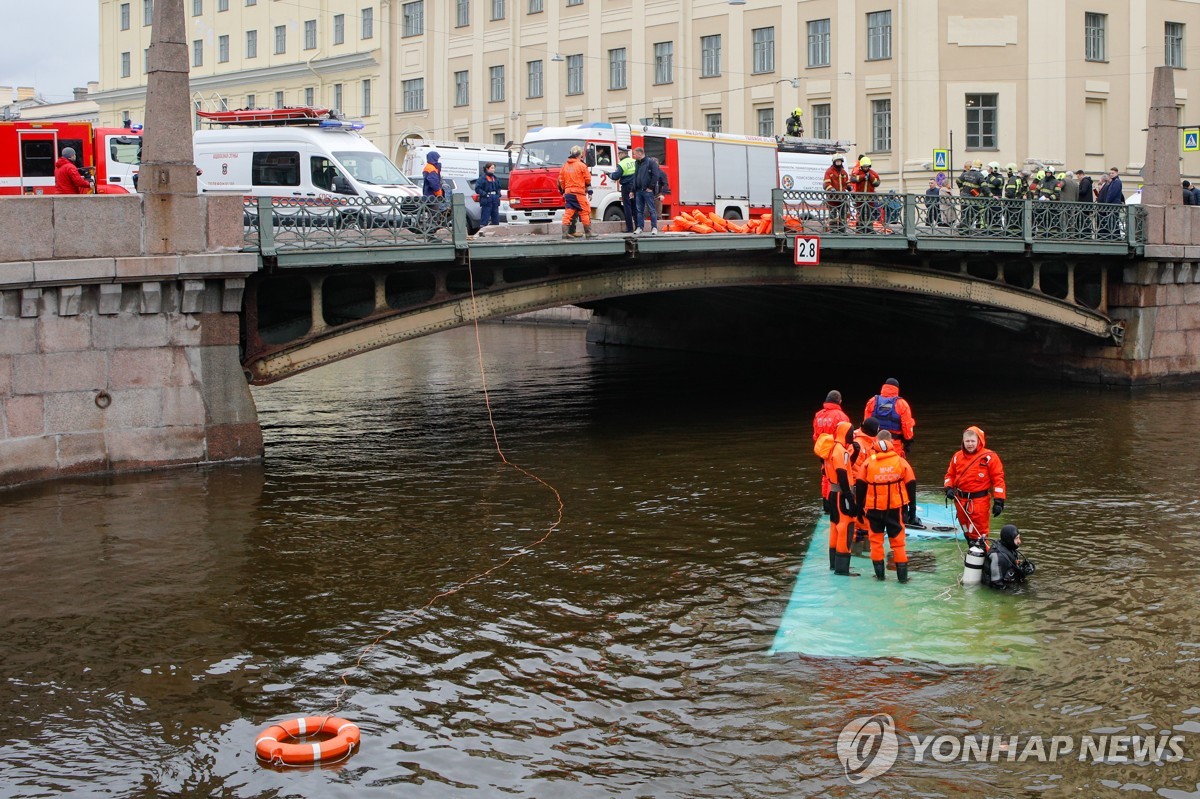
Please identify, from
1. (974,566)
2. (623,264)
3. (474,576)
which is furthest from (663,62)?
(974,566)

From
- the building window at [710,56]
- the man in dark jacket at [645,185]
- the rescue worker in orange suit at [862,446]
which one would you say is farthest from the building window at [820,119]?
the rescue worker in orange suit at [862,446]

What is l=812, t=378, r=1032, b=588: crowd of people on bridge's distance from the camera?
13172 mm

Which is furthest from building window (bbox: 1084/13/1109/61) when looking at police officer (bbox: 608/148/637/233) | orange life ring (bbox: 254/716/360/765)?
orange life ring (bbox: 254/716/360/765)

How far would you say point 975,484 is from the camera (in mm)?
14305

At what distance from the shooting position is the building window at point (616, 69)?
5347cm

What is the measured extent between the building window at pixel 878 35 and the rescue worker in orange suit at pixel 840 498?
110ft

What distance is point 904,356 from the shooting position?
35281 millimetres

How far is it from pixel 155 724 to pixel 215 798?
1479 millimetres

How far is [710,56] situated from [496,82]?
11.2m

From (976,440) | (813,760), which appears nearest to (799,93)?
(976,440)

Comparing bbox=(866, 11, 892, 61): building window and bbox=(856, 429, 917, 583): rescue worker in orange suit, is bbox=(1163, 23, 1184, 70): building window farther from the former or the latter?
bbox=(856, 429, 917, 583): rescue worker in orange suit

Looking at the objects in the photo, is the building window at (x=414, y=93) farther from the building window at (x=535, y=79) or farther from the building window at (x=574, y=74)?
the building window at (x=574, y=74)

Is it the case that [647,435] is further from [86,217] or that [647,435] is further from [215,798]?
[215,798]

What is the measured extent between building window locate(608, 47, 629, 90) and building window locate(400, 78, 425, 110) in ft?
36.3
